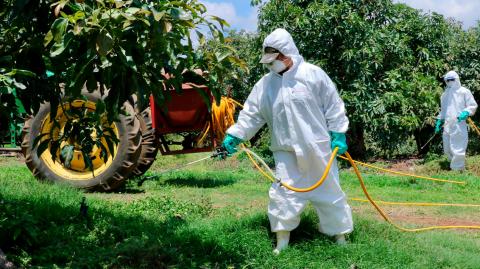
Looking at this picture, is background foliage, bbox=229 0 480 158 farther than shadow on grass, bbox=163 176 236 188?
Yes

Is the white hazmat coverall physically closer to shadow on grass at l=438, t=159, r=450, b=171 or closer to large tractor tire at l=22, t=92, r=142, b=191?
large tractor tire at l=22, t=92, r=142, b=191

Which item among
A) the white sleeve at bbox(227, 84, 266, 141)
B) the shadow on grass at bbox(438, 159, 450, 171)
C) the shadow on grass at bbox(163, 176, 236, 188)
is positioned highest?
the white sleeve at bbox(227, 84, 266, 141)

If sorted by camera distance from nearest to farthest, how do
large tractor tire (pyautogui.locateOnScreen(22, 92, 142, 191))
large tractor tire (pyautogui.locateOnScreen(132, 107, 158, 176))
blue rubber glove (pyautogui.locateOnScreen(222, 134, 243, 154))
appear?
blue rubber glove (pyautogui.locateOnScreen(222, 134, 243, 154)) → large tractor tire (pyautogui.locateOnScreen(22, 92, 142, 191)) → large tractor tire (pyautogui.locateOnScreen(132, 107, 158, 176))

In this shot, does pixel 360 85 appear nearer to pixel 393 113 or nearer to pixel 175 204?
pixel 393 113

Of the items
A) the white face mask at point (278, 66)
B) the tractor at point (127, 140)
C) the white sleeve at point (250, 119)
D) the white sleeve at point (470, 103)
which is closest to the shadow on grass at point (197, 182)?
the tractor at point (127, 140)

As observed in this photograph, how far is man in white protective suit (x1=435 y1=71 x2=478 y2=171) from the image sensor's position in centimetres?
1230

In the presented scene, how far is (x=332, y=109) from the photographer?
16.5 ft

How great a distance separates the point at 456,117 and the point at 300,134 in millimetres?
8540

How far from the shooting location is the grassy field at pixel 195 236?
471 cm

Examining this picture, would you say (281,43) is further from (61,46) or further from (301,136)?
(61,46)

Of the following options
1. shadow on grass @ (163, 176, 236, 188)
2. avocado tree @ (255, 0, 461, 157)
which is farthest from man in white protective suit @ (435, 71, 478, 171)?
shadow on grass @ (163, 176, 236, 188)

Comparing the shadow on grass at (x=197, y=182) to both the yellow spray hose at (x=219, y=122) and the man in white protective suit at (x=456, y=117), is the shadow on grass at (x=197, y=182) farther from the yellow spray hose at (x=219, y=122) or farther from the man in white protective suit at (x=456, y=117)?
the man in white protective suit at (x=456, y=117)

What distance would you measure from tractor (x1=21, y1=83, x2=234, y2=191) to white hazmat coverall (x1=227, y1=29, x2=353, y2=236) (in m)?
2.89

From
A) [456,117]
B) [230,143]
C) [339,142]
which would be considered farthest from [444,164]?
[230,143]
